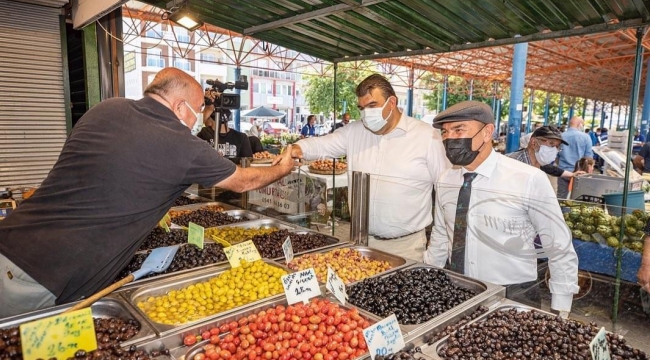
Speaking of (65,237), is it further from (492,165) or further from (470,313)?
(492,165)

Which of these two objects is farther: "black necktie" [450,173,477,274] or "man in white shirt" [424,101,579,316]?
"black necktie" [450,173,477,274]

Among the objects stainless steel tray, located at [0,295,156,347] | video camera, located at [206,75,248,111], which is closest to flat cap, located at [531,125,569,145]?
video camera, located at [206,75,248,111]

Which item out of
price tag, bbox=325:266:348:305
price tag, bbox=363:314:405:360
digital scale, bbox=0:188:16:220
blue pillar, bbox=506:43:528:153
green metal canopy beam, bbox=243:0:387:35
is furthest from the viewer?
blue pillar, bbox=506:43:528:153

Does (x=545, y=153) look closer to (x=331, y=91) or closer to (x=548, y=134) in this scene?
(x=548, y=134)

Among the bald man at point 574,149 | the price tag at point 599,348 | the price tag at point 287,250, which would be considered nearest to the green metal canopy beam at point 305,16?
the price tag at point 287,250

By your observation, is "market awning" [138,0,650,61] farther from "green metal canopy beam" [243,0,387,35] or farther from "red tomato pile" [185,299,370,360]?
"red tomato pile" [185,299,370,360]

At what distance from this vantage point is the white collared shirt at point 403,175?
10.1 ft

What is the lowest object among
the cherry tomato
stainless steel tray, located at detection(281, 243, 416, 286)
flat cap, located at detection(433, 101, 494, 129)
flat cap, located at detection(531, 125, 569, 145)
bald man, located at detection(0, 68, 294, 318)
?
the cherry tomato

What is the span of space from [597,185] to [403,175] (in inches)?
143

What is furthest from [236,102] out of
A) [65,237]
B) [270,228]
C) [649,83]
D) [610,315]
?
[649,83]

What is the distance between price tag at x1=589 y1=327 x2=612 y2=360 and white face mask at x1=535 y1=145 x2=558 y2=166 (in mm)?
3882

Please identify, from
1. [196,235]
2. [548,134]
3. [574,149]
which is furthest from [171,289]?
[574,149]

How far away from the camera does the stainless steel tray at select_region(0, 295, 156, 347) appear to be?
181cm

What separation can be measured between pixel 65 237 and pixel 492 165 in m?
2.28
